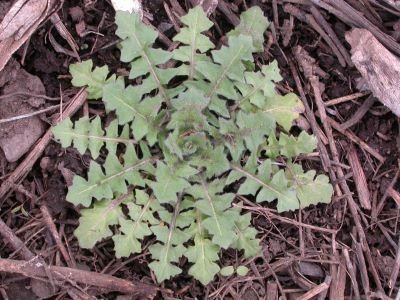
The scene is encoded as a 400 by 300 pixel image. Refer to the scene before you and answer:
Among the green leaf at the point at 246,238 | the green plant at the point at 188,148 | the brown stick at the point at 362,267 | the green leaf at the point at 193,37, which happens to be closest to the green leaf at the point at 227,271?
the green plant at the point at 188,148

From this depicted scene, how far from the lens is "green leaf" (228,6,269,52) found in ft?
11.0

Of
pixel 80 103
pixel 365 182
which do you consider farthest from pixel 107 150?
pixel 365 182

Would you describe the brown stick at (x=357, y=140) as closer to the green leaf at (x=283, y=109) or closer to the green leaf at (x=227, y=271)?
the green leaf at (x=283, y=109)

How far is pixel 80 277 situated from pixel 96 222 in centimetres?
33

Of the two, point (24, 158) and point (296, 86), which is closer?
point (24, 158)

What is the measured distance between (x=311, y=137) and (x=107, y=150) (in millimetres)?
1240

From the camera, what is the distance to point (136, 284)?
10.5 ft

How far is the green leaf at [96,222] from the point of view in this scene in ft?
10.3

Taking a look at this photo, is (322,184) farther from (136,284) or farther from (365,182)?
(136,284)

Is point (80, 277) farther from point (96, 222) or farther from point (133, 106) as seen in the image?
point (133, 106)

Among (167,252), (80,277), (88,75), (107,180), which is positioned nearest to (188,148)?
(107,180)

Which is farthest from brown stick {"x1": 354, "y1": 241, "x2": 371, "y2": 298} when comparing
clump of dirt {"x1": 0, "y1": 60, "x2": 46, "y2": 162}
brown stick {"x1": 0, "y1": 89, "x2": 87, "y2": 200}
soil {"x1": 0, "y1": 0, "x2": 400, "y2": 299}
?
clump of dirt {"x1": 0, "y1": 60, "x2": 46, "y2": 162}

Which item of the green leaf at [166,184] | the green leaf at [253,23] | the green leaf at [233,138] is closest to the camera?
the green leaf at [166,184]

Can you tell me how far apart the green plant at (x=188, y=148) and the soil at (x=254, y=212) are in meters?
0.15
